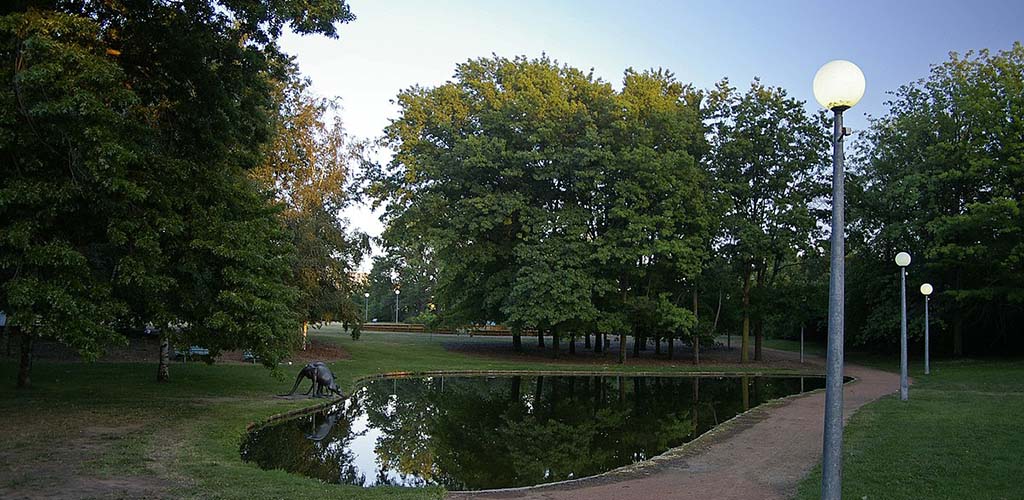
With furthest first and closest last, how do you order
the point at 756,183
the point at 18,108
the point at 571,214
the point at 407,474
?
the point at 756,183, the point at 571,214, the point at 407,474, the point at 18,108

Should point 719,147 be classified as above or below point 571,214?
above

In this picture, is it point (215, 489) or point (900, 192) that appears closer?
point (215, 489)

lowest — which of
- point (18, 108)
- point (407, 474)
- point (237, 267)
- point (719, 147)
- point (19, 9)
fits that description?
point (407, 474)

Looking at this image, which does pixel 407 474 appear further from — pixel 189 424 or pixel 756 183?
pixel 756 183

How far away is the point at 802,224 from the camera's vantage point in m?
34.4

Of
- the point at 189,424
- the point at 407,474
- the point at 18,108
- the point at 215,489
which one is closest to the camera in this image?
the point at 215,489

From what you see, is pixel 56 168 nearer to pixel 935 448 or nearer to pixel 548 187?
pixel 935 448

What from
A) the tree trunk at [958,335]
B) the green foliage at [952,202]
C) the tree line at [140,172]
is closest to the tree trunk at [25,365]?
the tree line at [140,172]

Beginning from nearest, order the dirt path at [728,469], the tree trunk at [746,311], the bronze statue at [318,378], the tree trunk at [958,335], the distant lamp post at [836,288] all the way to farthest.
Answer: the distant lamp post at [836,288]
the dirt path at [728,469]
the bronze statue at [318,378]
the tree trunk at [958,335]
the tree trunk at [746,311]

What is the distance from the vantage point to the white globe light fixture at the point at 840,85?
563cm

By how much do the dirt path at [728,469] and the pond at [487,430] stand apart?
1.02 meters

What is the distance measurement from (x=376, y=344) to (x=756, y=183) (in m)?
22.6

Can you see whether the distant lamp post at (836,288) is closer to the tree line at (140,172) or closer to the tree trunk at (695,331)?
the tree line at (140,172)

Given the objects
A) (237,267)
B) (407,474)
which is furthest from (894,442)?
(237,267)
